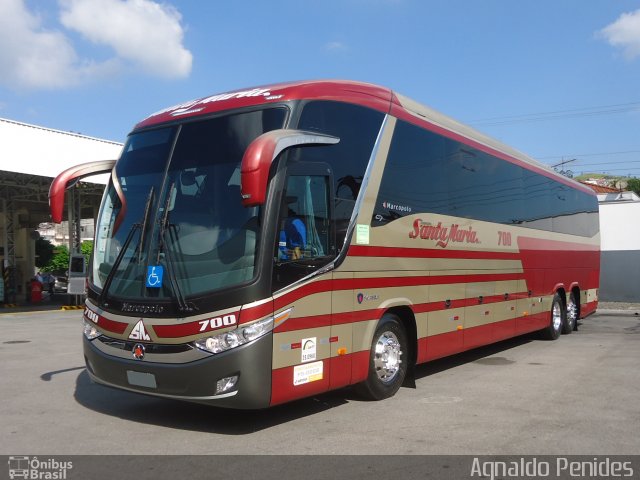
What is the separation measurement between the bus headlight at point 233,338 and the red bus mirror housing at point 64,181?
2.33 m

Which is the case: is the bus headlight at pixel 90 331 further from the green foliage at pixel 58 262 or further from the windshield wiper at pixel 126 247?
the green foliage at pixel 58 262

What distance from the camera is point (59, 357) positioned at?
1109cm

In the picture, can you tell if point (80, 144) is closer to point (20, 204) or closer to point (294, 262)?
point (20, 204)

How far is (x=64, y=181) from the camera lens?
22.3 feet

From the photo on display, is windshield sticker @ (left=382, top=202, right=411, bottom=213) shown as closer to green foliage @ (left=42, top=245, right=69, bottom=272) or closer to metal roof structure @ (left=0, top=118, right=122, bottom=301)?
metal roof structure @ (left=0, top=118, right=122, bottom=301)

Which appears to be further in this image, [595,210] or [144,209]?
[595,210]

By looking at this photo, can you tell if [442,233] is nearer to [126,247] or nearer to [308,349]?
[308,349]

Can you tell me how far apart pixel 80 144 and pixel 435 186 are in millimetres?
19073

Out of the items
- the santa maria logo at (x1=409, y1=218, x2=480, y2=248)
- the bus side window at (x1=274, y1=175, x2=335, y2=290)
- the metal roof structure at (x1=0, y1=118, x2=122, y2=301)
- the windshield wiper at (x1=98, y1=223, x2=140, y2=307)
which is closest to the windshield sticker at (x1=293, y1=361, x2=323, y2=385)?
the bus side window at (x1=274, y1=175, x2=335, y2=290)

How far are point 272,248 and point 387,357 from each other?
2611mm

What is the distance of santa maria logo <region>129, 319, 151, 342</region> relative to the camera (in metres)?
5.94

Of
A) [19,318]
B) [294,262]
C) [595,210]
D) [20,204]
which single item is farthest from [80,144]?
[294,262]
